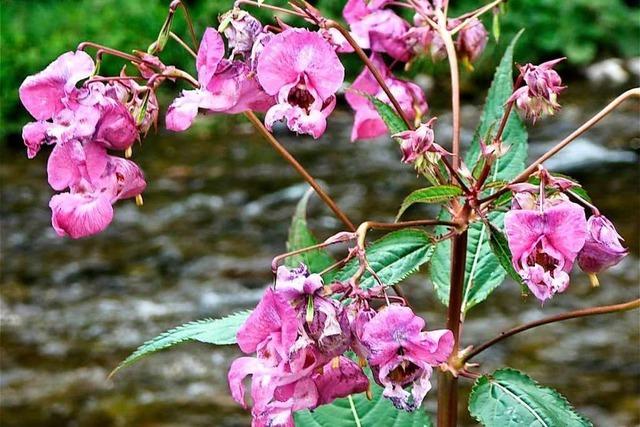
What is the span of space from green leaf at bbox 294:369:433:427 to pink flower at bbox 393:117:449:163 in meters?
0.27

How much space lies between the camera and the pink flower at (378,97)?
2.67 ft

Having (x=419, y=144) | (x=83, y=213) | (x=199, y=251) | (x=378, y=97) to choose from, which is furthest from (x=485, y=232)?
(x=199, y=251)

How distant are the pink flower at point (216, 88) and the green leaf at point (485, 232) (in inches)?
11.0

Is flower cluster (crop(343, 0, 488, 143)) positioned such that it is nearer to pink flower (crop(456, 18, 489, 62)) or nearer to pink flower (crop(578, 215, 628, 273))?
pink flower (crop(456, 18, 489, 62))

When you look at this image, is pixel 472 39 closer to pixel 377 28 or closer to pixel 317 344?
pixel 377 28

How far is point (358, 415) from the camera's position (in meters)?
0.88

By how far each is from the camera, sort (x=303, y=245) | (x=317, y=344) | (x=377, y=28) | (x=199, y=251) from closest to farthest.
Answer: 1. (x=317, y=344)
2. (x=377, y=28)
3. (x=303, y=245)
4. (x=199, y=251)

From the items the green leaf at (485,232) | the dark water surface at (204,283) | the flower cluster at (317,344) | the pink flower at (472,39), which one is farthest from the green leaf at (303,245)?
the dark water surface at (204,283)

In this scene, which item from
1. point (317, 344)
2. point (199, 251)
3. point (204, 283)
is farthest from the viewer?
point (199, 251)

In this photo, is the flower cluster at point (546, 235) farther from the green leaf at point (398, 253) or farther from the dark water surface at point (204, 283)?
the dark water surface at point (204, 283)

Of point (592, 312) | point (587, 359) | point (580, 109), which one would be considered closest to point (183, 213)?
point (587, 359)

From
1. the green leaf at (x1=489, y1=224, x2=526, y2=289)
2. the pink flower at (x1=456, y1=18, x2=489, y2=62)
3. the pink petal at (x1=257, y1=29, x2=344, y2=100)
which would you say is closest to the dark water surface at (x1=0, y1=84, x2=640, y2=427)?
the pink flower at (x1=456, y1=18, x2=489, y2=62)

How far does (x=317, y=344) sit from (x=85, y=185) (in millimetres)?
173

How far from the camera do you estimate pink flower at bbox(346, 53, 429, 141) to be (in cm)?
81
